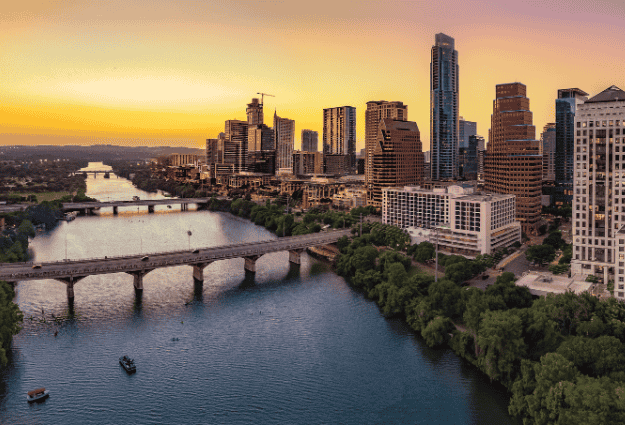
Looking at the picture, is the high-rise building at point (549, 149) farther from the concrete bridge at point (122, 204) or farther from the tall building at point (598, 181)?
the tall building at point (598, 181)

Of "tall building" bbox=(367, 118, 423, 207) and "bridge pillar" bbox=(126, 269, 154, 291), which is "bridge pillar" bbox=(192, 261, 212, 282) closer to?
"bridge pillar" bbox=(126, 269, 154, 291)

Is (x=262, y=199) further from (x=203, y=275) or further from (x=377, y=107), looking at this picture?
(x=203, y=275)

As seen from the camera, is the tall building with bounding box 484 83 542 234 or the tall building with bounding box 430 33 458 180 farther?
the tall building with bounding box 430 33 458 180

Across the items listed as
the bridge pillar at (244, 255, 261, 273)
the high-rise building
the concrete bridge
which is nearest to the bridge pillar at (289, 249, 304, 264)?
the bridge pillar at (244, 255, 261, 273)

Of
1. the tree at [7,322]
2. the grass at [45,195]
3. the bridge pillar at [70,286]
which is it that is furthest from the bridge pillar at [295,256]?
the grass at [45,195]

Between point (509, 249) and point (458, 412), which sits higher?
point (509, 249)

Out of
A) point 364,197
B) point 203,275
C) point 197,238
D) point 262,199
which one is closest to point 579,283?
point 203,275
